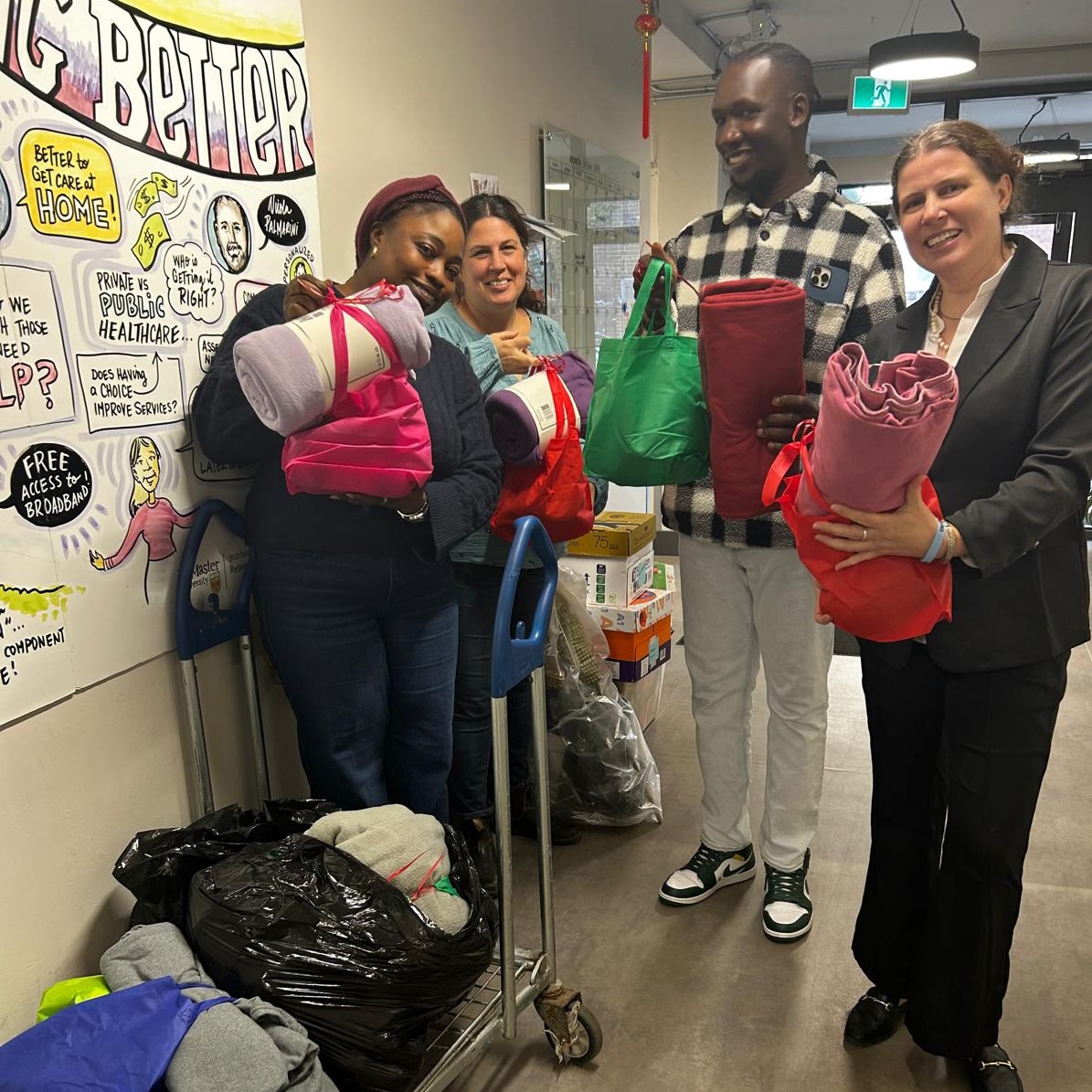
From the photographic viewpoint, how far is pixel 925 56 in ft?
13.3

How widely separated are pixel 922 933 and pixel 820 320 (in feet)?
3.87

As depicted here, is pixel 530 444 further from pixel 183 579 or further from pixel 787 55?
pixel 787 55

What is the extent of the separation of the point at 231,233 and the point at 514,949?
53.6 inches

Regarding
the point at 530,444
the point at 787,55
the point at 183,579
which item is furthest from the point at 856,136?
the point at 183,579

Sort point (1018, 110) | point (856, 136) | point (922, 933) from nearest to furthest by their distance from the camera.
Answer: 1. point (922, 933)
2. point (1018, 110)
3. point (856, 136)

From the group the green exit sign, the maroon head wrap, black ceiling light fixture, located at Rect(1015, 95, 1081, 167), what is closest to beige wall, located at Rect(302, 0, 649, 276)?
the maroon head wrap

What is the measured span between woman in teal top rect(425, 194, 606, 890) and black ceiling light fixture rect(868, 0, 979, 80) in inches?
111

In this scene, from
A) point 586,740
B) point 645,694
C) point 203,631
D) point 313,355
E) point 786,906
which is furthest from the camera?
point 645,694

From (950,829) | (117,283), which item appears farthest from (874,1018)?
(117,283)

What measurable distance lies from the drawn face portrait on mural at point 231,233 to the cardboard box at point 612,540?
140 cm

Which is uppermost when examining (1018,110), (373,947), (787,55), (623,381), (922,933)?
(1018,110)

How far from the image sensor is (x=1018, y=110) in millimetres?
7145

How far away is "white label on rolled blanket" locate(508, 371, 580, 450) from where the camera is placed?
1.83m

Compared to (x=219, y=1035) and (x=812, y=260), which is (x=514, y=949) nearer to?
(x=219, y=1035)
